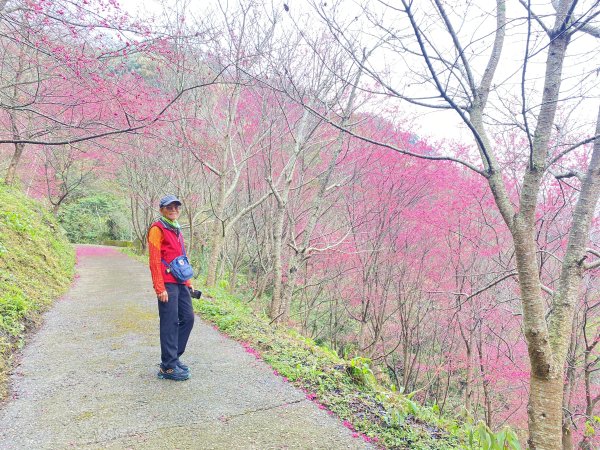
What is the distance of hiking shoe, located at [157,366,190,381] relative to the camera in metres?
3.44

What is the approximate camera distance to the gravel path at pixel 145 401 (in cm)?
258

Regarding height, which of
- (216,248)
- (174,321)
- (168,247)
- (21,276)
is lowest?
(21,276)

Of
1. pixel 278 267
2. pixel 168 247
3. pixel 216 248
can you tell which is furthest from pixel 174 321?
pixel 216 248

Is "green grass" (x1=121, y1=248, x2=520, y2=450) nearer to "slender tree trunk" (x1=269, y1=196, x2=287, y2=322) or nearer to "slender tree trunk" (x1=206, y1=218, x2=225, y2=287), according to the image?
"slender tree trunk" (x1=269, y1=196, x2=287, y2=322)

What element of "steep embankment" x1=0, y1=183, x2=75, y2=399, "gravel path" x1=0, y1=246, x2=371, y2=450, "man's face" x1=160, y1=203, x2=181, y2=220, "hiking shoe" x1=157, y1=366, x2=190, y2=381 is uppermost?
"man's face" x1=160, y1=203, x2=181, y2=220

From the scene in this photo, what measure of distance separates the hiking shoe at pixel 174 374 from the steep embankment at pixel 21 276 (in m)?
1.19

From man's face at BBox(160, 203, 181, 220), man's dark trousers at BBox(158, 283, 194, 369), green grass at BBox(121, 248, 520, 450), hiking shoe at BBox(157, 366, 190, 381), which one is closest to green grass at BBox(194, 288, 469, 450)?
green grass at BBox(121, 248, 520, 450)

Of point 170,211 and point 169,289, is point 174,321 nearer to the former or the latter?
point 169,289

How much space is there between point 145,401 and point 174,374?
405 millimetres

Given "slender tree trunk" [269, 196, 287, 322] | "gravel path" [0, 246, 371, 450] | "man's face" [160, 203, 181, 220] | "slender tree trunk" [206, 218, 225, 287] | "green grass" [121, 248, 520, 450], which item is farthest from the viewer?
"slender tree trunk" [206, 218, 225, 287]

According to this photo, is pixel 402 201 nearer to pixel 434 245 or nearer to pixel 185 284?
pixel 434 245

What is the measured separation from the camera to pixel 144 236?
55.0 feet

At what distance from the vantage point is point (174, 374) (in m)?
3.45

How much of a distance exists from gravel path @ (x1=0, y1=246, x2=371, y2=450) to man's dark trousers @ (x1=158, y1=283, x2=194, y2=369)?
273mm
